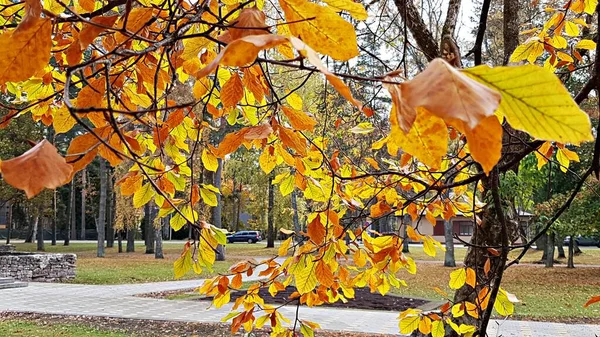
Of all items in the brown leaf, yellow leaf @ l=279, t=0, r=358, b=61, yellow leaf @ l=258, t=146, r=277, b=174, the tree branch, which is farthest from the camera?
the tree branch

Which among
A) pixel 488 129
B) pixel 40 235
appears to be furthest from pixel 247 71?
pixel 40 235

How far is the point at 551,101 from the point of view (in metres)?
0.40

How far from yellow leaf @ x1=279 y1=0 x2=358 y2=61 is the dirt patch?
→ 6.39 m

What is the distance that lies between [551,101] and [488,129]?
0.05m

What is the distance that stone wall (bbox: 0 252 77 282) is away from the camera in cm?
1374

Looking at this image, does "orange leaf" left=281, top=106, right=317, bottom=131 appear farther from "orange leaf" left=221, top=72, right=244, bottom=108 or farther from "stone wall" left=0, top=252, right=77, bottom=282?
"stone wall" left=0, top=252, right=77, bottom=282

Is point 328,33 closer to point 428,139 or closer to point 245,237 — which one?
point 428,139

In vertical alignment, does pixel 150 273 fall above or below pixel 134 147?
below

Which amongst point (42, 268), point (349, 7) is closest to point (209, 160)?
point (349, 7)

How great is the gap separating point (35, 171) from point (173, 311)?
29.1ft

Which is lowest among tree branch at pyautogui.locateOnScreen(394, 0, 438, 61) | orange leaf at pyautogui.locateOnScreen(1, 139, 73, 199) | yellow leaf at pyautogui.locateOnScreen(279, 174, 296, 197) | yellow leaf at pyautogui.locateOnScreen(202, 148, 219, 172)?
orange leaf at pyautogui.locateOnScreen(1, 139, 73, 199)

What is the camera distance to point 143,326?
24.8 ft

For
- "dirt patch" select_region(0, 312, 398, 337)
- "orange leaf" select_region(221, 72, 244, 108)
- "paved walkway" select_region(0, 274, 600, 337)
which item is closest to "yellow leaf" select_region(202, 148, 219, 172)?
"orange leaf" select_region(221, 72, 244, 108)

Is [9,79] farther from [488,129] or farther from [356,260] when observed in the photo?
[356,260]
